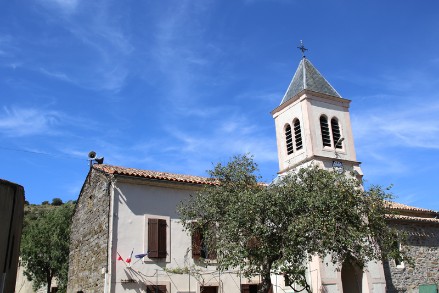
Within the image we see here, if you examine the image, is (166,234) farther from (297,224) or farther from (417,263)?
(417,263)

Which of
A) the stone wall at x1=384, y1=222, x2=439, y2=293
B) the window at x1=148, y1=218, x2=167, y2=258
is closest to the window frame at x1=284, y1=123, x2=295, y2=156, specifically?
the stone wall at x1=384, y1=222, x2=439, y2=293

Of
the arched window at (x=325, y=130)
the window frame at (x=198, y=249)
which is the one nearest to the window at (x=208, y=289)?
the window frame at (x=198, y=249)

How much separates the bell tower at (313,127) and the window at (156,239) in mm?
9217

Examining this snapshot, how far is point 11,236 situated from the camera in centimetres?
621

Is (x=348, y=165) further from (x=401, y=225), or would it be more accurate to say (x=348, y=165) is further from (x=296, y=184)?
(x=296, y=184)

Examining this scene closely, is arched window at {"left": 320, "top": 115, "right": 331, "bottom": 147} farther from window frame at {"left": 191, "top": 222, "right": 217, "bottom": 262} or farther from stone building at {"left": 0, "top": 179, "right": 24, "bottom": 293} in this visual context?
stone building at {"left": 0, "top": 179, "right": 24, "bottom": 293}

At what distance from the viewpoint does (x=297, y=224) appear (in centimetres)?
1245

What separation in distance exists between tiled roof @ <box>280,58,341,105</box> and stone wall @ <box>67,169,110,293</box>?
12.7 metres

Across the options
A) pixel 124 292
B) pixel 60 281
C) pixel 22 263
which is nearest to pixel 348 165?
pixel 124 292

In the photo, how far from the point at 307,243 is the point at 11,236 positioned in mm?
8884

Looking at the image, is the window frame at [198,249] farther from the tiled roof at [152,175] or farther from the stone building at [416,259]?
the stone building at [416,259]

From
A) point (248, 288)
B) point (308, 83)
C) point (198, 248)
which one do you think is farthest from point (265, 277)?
point (308, 83)

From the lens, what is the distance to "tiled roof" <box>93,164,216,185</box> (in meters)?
17.6

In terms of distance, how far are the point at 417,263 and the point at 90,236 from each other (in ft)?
56.3
